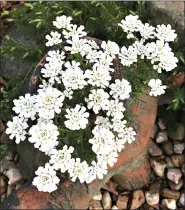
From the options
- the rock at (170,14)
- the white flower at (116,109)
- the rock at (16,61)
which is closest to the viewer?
the white flower at (116,109)

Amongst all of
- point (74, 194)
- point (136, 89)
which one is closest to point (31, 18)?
point (136, 89)

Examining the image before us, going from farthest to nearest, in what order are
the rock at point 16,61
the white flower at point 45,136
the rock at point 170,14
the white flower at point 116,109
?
the rock at point 16,61, the rock at point 170,14, the white flower at point 116,109, the white flower at point 45,136

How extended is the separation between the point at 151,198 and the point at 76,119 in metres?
0.82

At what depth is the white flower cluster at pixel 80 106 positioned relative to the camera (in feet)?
4.35

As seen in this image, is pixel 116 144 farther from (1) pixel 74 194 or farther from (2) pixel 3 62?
(2) pixel 3 62

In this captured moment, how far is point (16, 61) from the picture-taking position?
2172mm

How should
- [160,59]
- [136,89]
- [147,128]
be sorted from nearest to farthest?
[160,59] → [136,89] → [147,128]

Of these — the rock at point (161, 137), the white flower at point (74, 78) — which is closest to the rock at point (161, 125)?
the rock at point (161, 137)

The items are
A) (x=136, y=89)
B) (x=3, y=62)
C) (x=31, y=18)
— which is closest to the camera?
(x=136, y=89)

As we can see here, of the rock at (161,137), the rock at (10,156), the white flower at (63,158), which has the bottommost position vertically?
the rock at (10,156)

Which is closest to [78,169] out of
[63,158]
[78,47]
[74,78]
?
[63,158]

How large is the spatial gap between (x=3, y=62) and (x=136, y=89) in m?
0.90

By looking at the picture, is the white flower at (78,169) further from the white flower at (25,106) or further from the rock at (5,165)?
the rock at (5,165)

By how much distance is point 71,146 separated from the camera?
1.40m
